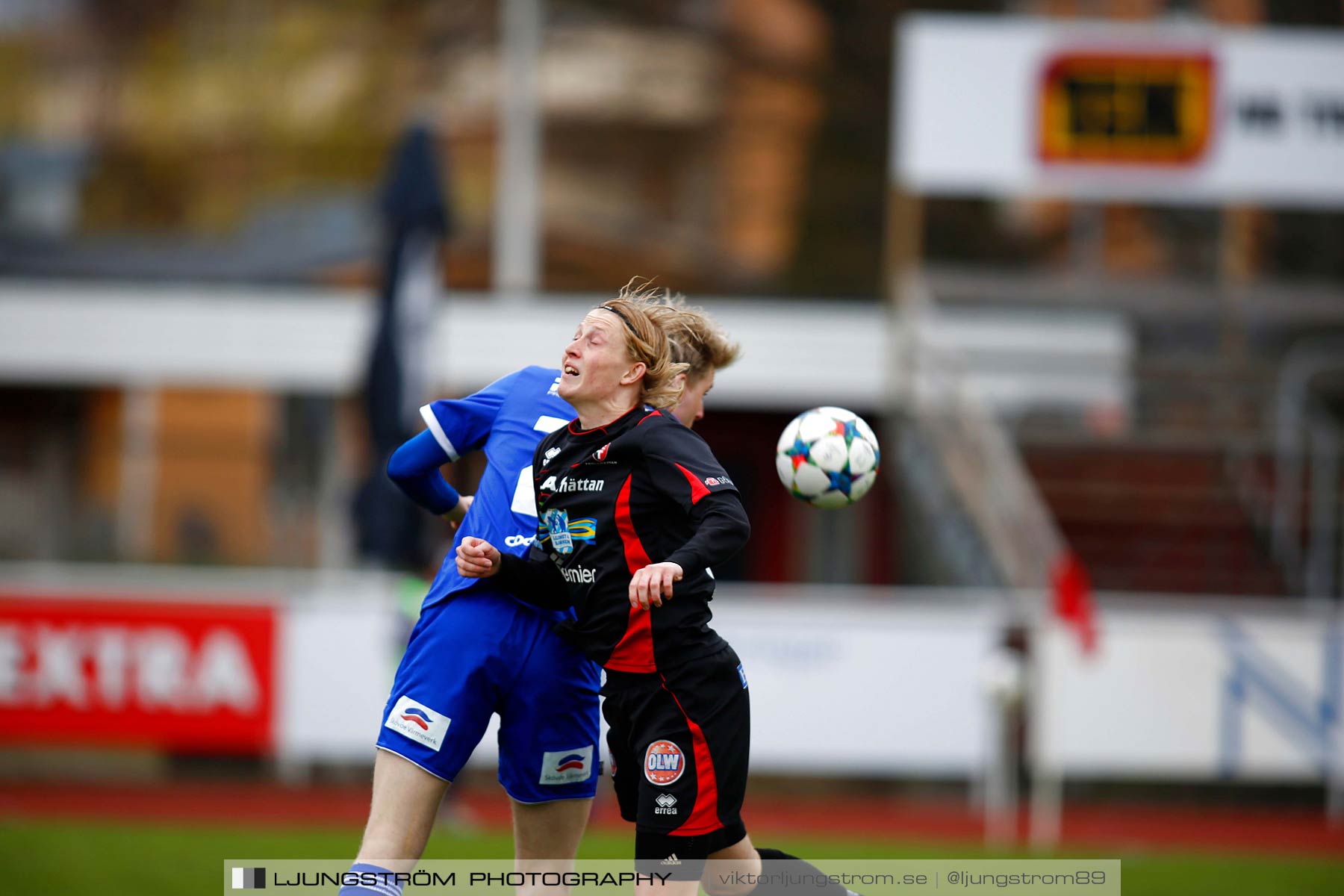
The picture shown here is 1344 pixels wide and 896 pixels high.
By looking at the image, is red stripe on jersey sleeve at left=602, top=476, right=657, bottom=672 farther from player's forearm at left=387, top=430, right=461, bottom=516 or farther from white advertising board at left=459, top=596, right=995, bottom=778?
white advertising board at left=459, top=596, right=995, bottom=778

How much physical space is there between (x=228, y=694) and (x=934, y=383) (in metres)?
7.24

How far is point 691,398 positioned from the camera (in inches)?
168

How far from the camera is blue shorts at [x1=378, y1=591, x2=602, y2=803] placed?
152 inches

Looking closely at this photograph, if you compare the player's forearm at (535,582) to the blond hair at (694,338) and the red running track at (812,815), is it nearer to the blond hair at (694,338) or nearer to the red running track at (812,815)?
the blond hair at (694,338)

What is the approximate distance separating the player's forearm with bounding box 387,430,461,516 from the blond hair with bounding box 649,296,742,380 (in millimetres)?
745

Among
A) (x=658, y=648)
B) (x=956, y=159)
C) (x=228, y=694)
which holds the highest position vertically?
(x=956, y=159)

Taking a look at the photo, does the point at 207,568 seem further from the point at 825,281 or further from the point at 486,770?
the point at 825,281

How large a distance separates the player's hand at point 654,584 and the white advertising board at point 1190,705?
23.5ft

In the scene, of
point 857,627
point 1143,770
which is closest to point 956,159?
point 857,627

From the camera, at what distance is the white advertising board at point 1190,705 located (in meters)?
10.1

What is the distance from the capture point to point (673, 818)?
12.0 ft

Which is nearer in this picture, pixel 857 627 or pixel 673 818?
pixel 673 818

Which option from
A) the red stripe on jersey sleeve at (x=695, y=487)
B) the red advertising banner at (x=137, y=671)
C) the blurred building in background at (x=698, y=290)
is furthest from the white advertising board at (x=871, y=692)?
the red stripe on jersey sleeve at (x=695, y=487)

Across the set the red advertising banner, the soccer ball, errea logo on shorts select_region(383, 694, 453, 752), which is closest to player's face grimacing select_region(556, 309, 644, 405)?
the soccer ball
